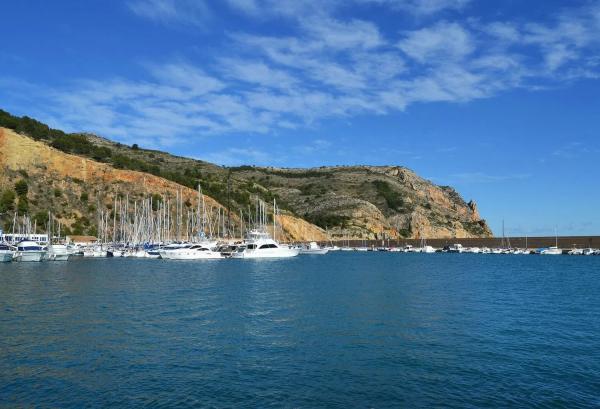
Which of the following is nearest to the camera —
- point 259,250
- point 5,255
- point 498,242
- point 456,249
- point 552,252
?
point 5,255

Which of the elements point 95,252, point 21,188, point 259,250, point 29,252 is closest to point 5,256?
point 29,252

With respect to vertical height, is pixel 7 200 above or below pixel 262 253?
above

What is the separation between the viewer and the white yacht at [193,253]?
275 feet

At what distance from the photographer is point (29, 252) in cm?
7388

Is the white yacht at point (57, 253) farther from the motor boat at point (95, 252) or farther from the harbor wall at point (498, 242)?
the harbor wall at point (498, 242)

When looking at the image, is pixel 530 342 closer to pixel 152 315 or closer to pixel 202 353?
pixel 202 353

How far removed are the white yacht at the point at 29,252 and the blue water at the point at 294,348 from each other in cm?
3623

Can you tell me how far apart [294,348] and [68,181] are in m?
103

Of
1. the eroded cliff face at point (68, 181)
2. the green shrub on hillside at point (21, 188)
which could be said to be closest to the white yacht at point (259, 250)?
the eroded cliff face at point (68, 181)

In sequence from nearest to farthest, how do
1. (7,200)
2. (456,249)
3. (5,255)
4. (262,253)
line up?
1. (5,255)
2. (262,253)
3. (7,200)
4. (456,249)

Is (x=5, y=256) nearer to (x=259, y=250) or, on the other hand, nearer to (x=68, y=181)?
(x=259, y=250)

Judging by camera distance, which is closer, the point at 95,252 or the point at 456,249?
the point at 95,252

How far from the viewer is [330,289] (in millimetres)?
44625

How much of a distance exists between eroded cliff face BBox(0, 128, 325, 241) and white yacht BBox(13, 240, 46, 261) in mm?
29136
